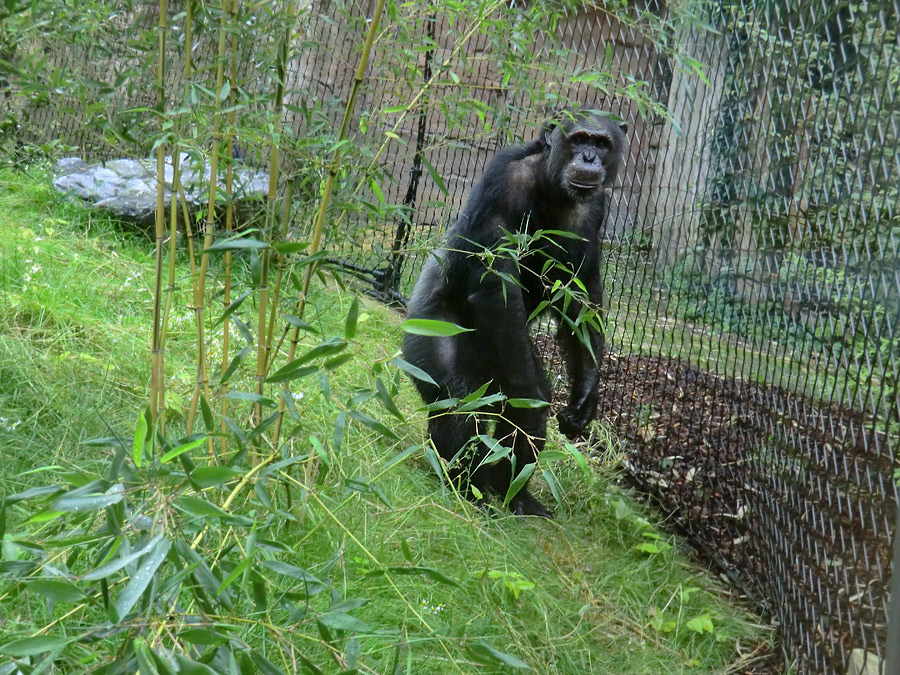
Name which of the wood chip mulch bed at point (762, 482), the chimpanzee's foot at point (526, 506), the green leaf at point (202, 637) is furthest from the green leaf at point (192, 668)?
the chimpanzee's foot at point (526, 506)

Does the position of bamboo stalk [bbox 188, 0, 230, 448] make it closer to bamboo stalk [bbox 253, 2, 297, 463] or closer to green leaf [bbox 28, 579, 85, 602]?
bamboo stalk [bbox 253, 2, 297, 463]

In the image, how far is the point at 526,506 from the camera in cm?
394

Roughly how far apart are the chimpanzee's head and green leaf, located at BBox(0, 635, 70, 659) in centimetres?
297

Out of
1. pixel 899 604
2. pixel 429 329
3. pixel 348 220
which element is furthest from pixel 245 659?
pixel 348 220

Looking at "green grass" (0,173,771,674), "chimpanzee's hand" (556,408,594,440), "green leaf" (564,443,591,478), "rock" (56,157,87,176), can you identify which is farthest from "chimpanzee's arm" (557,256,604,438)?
"rock" (56,157,87,176)

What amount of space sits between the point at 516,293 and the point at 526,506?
95 cm

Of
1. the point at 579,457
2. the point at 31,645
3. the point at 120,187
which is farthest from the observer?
the point at 120,187

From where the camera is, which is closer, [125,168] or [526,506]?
[526,506]

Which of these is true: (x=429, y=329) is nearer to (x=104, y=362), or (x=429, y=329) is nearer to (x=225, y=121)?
(x=225, y=121)

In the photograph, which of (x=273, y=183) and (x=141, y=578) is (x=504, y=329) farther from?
(x=141, y=578)

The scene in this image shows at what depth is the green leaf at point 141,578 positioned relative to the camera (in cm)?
128

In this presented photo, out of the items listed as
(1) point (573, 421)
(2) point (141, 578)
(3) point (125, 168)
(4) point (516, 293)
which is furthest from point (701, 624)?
(3) point (125, 168)

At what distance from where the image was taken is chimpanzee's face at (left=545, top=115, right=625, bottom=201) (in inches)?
151

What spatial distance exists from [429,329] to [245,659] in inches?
28.0
